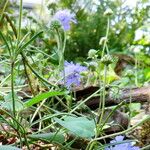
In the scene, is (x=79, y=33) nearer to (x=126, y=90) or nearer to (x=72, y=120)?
(x=126, y=90)

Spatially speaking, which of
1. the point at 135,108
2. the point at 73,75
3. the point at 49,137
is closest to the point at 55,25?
the point at 73,75

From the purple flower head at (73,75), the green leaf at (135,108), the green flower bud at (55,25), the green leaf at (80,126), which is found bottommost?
the green leaf at (135,108)

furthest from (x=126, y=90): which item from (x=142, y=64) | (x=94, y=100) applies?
(x=142, y=64)

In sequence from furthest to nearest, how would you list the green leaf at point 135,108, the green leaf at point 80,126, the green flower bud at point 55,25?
the green leaf at point 135,108
the green flower bud at point 55,25
the green leaf at point 80,126

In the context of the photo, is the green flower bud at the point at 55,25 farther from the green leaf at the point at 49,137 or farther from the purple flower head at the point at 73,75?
the green leaf at the point at 49,137

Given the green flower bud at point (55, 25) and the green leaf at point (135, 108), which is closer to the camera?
the green flower bud at point (55, 25)

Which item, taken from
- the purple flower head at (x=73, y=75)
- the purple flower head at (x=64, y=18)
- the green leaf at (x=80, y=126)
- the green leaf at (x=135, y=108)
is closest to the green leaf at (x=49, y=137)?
the green leaf at (x=80, y=126)

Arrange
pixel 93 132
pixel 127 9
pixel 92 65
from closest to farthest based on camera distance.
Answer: pixel 93 132
pixel 92 65
pixel 127 9

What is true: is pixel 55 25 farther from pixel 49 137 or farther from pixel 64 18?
pixel 49 137
